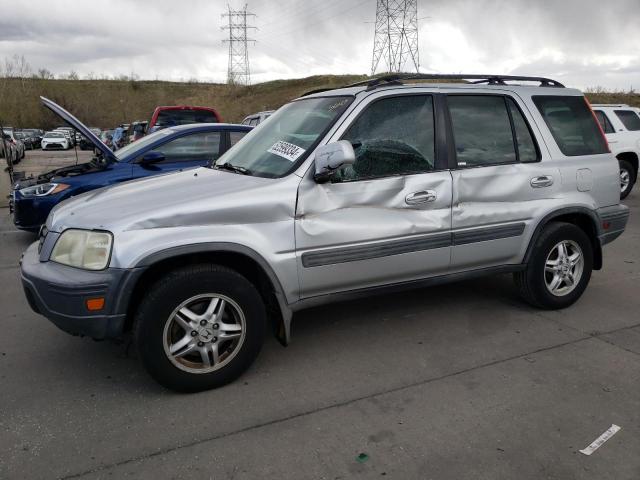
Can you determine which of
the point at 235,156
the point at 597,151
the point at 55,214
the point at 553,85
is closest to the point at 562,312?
the point at 597,151

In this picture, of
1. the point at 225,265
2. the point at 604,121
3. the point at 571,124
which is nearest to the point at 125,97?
the point at 604,121

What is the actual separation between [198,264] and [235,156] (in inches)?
48.5

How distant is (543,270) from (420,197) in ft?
4.59

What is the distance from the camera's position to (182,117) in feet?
45.8

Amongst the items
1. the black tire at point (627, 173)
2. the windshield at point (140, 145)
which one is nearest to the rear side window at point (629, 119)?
the black tire at point (627, 173)

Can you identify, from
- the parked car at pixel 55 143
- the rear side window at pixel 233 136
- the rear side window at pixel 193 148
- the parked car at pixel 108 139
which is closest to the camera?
the rear side window at pixel 193 148

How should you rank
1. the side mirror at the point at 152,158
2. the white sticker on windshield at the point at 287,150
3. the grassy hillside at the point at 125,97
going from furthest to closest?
1. the grassy hillside at the point at 125,97
2. the side mirror at the point at 152,158
3. the white sticker on windshield at the point at 287,150

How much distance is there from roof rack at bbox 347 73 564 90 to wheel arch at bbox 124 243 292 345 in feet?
4.98

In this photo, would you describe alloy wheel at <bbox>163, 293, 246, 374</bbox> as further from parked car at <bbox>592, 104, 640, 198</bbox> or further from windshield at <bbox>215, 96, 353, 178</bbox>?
parked car at <bbox>592, 104, 640, 198</bbox>

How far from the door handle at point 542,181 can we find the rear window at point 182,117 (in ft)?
36.0

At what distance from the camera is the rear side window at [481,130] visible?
4.04 meters

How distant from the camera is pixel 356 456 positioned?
2.67m

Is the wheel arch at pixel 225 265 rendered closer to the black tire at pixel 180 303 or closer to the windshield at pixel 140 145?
the black tire at pixel 180 303

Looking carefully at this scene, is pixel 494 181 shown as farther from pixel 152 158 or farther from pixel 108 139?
pixel 108 139
